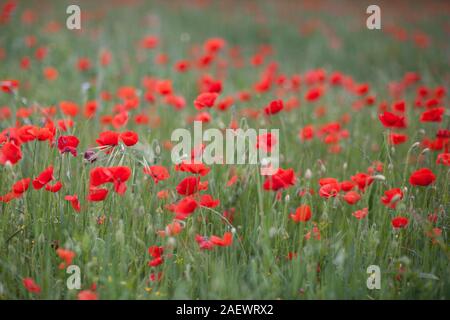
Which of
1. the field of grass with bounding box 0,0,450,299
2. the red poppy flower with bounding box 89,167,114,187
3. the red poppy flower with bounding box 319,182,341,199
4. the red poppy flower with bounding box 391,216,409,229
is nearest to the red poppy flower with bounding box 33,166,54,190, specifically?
the field of grass with bounding box 0,0,450,299

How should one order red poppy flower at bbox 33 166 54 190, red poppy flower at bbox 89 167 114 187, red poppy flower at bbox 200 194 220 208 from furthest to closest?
red poppy flower at bbox 200 194 220 208, red poppy flower at bbox 33 166 54 190, red poppy flower at bbox 89 167 114 187

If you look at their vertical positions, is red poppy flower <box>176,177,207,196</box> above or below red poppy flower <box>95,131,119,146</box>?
below

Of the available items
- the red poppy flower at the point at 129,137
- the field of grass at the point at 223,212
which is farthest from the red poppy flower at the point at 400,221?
the red poppy flower at the point at 129,137

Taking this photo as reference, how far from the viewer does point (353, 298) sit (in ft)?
5.96

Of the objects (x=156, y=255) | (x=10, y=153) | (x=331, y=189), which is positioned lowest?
(x=156, y=255)

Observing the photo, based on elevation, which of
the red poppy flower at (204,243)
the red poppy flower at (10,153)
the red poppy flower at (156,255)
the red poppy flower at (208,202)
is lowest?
the red poppy flower at (156,255)

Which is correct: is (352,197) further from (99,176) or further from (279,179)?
(99,176)

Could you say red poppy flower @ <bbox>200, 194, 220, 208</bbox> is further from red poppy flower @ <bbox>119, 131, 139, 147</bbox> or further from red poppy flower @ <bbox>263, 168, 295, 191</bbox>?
red poppy flower @ <bbox>119, 131, 139, 147</bbox>

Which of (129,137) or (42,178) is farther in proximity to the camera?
(129,137)

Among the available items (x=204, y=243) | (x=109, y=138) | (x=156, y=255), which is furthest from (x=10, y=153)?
(x=204, y=243)

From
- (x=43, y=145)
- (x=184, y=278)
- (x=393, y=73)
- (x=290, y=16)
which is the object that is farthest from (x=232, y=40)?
(x=184, y=278)

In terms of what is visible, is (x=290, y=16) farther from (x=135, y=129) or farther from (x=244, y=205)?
(x=244, y=205)

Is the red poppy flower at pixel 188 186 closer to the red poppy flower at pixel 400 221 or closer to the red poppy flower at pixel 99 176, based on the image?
the red poppy flower at pixel 99 176

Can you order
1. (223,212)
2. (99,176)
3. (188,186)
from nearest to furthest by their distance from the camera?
1. (99,176)
2. (188,186)
3. (223,212)
